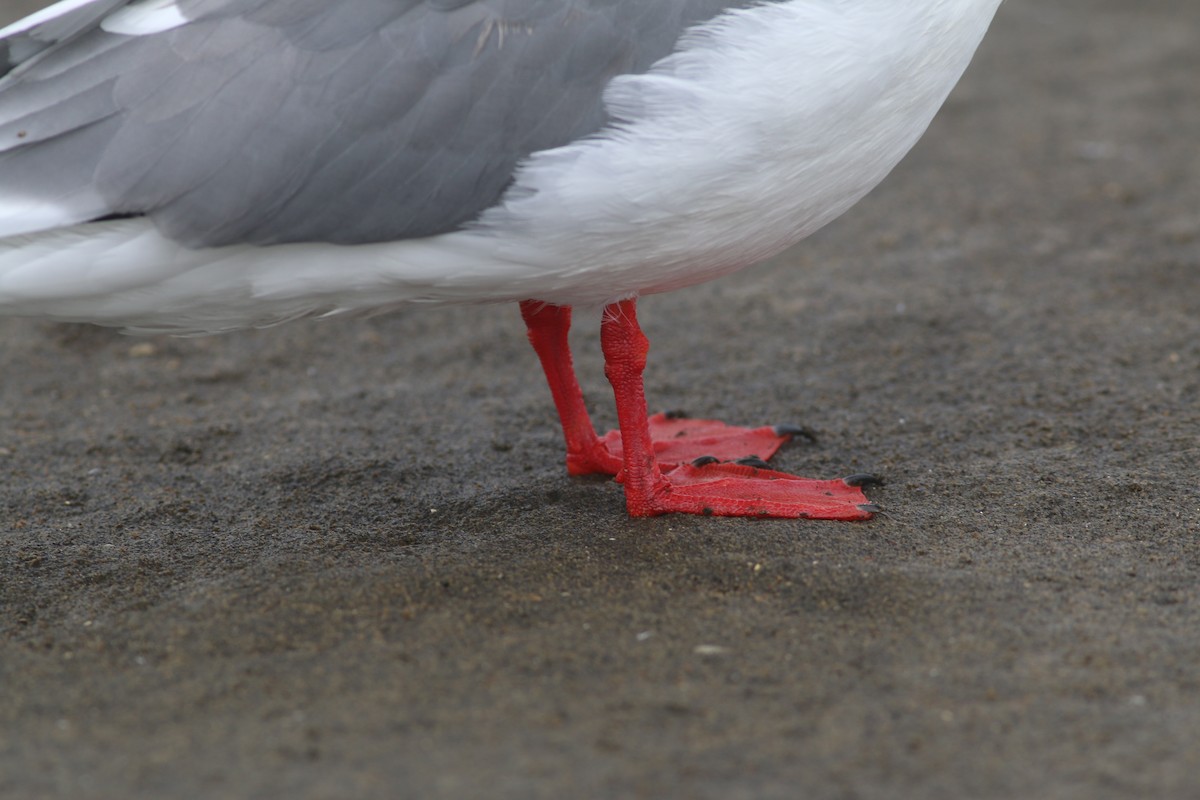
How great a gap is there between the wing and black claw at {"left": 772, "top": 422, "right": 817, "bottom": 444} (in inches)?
71.7

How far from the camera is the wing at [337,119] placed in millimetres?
3193

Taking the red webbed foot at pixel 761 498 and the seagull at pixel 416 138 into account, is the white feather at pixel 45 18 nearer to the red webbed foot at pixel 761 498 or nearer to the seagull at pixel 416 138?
the seagull at pixel 416 138

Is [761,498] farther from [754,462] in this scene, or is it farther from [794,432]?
[794,432]

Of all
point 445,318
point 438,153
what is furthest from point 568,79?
point 445,318

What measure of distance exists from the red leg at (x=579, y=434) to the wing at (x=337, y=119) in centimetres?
106

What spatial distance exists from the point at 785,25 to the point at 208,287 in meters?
1.69

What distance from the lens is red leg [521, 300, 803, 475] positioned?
445cm

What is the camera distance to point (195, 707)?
9.53ft

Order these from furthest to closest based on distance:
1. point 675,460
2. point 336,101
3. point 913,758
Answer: point 675,460, point 336,101, point 913,758

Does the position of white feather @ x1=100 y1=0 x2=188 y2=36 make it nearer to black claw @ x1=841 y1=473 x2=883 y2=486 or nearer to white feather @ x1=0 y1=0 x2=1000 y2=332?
white feather @ x1=0 y1=0 x2=1000 y2=332

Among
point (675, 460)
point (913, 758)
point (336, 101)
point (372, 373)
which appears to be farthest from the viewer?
point (372, 373)

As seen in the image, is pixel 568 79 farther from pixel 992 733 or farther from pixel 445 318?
pixel 445 318

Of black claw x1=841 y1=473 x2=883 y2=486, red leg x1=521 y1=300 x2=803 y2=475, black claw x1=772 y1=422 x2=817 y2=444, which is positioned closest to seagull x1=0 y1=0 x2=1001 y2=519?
red leg x1=521 y1=300 x2=803 y2=475

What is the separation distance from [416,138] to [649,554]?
137cm
